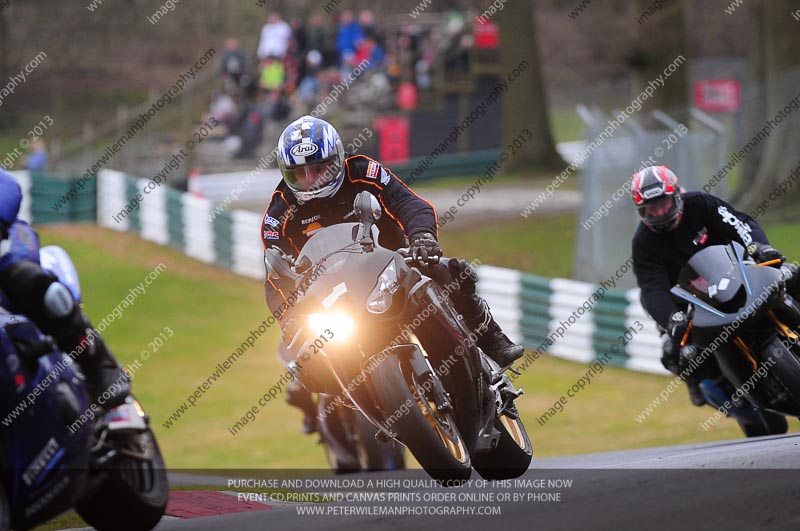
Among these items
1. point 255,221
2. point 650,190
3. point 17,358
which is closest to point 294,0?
point 255,221

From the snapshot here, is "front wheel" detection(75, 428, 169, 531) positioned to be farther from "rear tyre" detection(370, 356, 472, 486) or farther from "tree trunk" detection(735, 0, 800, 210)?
"tree trunk" detection(735, 0, 800, 210)

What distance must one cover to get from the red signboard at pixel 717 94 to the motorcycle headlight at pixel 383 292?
28.0 metres

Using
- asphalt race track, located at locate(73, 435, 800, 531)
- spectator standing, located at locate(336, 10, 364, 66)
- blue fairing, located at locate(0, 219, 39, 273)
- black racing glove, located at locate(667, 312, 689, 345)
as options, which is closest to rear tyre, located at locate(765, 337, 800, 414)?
black racing glove, located at locate(667, 312, 689, 345)

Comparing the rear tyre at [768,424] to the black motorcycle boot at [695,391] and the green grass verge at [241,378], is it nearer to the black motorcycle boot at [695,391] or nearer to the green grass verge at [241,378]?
the black motorcycle boot at [695,391]

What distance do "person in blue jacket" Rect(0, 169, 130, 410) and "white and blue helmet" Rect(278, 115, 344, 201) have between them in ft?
5.25

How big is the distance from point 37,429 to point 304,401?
5489mm

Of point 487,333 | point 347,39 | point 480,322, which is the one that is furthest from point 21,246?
point 347,39

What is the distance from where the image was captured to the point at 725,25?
4797cm

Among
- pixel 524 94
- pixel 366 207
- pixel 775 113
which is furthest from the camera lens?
pixel 524 94

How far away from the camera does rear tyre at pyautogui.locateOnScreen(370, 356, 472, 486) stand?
6180 mm

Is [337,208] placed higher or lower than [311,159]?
lower

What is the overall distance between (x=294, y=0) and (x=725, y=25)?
639 inches

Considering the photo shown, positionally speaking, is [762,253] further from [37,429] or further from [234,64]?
[234,64]

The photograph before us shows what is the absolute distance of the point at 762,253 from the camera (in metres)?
8.77
